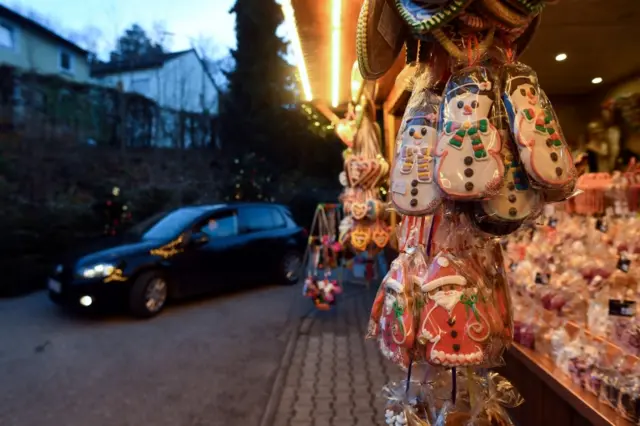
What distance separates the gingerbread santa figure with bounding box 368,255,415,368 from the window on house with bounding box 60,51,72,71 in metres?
26.3

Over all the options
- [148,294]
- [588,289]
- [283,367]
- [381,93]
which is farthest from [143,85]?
[588,289]

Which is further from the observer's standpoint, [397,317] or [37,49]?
[37,49]

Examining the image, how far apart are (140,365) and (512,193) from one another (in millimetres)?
4664

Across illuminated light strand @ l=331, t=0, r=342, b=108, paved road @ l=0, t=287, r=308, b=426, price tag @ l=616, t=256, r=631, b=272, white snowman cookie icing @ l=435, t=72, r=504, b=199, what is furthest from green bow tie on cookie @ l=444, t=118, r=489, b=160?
paved road @ l=0, t=287, r=308, b=426

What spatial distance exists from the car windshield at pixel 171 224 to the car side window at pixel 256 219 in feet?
3.05

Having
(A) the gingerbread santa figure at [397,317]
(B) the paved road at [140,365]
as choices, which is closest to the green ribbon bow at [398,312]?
(A) the gingerbread santa figure at [397,317]

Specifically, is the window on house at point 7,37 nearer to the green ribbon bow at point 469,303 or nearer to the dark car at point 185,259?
the dark car at point 185,259

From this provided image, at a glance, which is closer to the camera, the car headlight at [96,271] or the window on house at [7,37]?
the car headlight at [96,271]

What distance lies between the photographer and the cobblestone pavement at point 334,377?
12.5ft

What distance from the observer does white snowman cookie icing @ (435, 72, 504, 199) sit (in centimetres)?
129

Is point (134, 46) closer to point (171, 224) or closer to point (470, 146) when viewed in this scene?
point (171, 224)

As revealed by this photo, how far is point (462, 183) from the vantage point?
4.27ft

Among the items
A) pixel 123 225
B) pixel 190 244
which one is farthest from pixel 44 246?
pixel 190 244

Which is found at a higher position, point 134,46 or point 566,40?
point 134,46
